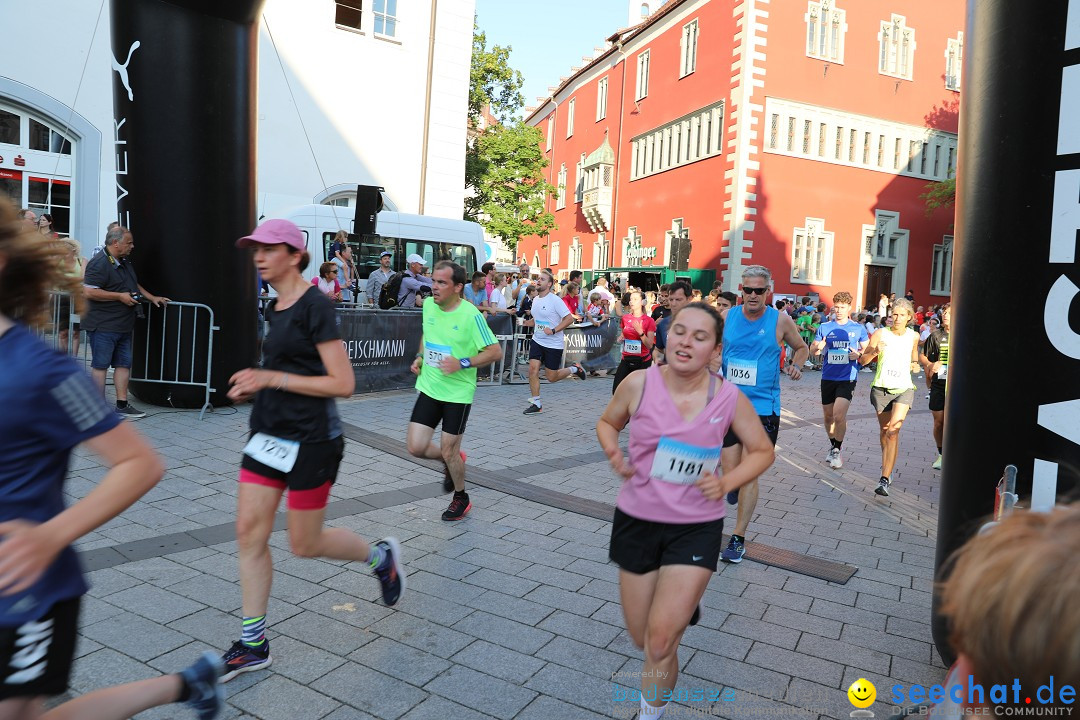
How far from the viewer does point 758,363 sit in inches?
226

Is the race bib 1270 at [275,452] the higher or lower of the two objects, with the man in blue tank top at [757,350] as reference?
lower

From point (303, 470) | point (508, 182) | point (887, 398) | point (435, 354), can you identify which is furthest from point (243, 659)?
point (508, 182)

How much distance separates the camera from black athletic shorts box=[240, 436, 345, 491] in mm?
3398

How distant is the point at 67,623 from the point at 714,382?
93.4 inches

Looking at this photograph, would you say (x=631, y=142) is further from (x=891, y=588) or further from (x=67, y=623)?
(x=67, y=623)

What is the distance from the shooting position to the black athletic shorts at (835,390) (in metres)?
8.74

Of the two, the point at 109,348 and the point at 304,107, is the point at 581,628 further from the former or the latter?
the point at 304,107

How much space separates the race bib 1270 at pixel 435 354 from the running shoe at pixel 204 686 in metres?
3.45

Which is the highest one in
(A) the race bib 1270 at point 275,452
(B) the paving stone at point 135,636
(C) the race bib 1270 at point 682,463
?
(C) the race bib 1270 at point 682,463

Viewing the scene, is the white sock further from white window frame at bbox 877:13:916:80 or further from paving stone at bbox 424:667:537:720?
white window frame at bbox 877:13:916:80

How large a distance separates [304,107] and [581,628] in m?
18.9

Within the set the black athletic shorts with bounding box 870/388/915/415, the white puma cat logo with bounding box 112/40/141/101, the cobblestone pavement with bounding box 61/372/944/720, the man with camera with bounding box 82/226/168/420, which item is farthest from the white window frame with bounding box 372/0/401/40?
the black athletic shorts with bounding box 870/388/915/415

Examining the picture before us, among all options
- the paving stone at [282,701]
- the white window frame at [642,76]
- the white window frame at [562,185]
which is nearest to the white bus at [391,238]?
the paving stone at [282,701]

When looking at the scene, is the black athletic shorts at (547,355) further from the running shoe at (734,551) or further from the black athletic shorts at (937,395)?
the running shoe at (734,551)
